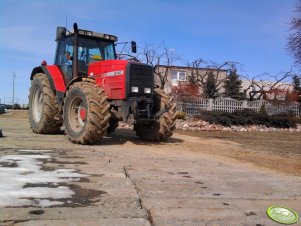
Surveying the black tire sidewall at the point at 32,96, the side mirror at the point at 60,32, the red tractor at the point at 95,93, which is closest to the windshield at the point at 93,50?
the red tractor at the point at 95,93

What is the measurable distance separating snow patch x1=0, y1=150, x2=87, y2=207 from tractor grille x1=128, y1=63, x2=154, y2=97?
3.91 metres

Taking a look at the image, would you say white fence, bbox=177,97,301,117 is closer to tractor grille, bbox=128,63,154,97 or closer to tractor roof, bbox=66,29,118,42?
tractor roof, bbox=66,29,118,42

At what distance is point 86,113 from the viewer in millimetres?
9523

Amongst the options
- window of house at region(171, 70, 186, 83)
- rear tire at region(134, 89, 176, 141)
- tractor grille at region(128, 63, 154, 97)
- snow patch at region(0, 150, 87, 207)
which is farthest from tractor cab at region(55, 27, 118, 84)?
window of house at region(171, 70, 186, 83)

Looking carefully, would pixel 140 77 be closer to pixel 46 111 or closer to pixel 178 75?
pixel 46 111

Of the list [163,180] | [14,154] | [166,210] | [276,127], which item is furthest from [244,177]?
[276,127]

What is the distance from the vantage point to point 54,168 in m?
6.14

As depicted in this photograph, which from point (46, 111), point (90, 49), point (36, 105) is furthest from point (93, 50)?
point (36, 105)

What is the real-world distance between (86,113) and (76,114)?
1160 mm

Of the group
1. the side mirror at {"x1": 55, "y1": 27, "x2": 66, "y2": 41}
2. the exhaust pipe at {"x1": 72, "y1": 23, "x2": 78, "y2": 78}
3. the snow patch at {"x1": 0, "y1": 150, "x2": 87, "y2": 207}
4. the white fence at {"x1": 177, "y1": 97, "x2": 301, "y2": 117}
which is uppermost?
the side mirror at {"x1": 55, "y1": 27, "x2": 66, "y2": 41}

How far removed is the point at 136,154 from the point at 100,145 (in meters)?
1.65

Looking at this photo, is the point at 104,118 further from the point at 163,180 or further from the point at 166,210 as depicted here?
the point at 166,210

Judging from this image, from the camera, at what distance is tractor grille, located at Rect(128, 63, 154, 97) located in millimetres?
9981

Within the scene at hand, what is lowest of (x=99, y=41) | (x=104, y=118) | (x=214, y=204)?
(x=214, y=204)
